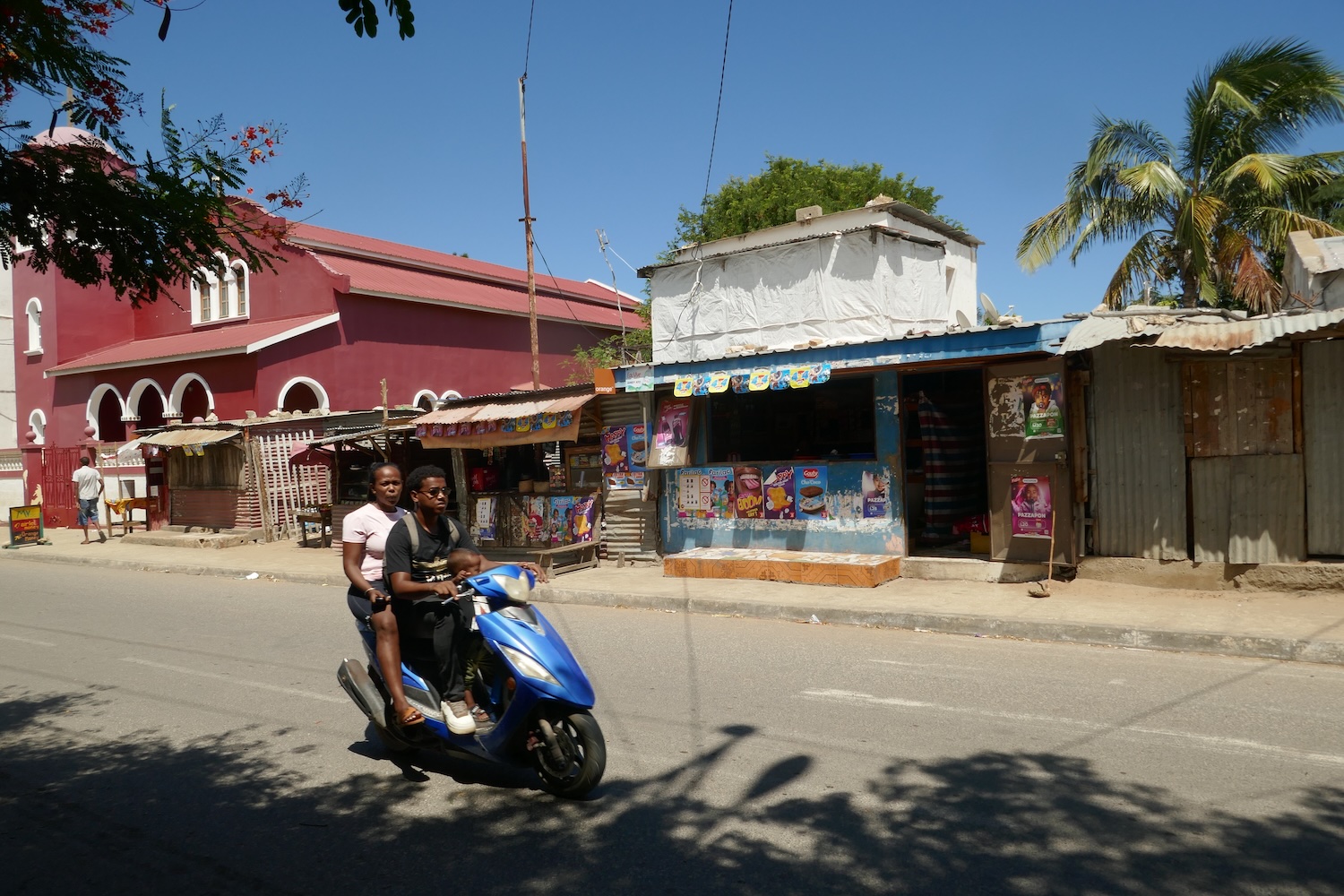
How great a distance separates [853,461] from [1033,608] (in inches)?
131

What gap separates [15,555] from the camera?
19672mm

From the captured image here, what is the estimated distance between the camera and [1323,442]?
29.5ft

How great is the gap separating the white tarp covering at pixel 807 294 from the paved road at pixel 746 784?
8.39 metres

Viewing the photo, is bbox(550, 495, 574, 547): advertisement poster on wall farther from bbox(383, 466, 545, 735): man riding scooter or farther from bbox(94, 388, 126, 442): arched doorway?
bbox(94, 388, 126, 442): arched doorway

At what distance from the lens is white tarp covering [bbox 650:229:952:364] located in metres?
15.3

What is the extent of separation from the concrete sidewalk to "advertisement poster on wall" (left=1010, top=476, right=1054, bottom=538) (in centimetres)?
62

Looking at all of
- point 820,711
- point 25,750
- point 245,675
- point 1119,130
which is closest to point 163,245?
point 25,750

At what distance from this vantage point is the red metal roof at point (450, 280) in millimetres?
25578

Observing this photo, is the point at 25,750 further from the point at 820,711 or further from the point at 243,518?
the point at 243,518

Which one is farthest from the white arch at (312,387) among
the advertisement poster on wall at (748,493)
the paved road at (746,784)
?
the paved road at (746,784)

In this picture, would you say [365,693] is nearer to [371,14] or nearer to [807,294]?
[371,14]

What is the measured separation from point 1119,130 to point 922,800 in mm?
16911

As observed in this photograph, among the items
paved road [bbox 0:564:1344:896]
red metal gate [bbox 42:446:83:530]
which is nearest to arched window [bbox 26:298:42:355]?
red metal gate [bbox 42:446:83:530]

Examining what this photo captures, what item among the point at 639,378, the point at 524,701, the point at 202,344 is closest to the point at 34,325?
the point at 202,344
